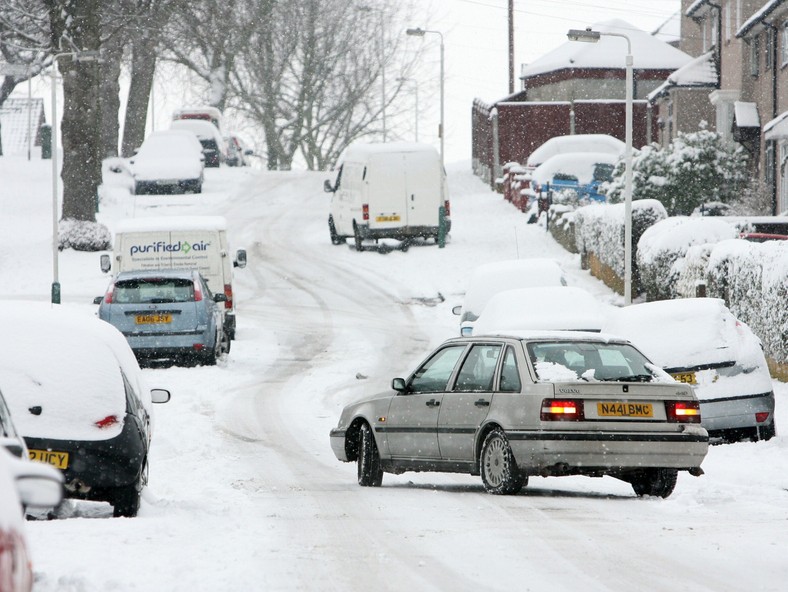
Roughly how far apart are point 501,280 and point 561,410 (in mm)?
12752

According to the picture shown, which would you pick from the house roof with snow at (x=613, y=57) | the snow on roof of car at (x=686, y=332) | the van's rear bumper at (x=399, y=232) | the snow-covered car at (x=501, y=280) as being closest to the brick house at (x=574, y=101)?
the house roof with snow at (x=613, y=57)

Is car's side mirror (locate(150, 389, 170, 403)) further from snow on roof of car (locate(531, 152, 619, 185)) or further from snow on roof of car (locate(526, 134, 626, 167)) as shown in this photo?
snow on roof of car (locate(526, 134, 626, 167))

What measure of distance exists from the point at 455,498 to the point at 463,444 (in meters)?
0.65

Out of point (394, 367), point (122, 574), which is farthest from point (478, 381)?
point (394, 367)

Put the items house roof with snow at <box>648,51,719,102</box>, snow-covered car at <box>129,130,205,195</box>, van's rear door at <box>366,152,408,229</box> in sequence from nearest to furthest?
van's rear door at <box>366,152,408,229</box>, house roof with snow at <box>648,51,719,102</box>, snow-covered car at <box>129,130,205,195</box>

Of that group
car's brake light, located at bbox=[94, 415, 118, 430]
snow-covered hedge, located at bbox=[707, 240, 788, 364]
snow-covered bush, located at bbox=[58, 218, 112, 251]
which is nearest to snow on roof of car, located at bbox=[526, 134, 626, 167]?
snow-covered bush, located at bbox=[58, 218, 112, 251]

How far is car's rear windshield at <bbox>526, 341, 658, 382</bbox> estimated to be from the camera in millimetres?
11555

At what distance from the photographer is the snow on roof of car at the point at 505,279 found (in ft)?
78.0

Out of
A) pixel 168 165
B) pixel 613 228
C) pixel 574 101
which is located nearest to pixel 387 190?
pixel 613 228

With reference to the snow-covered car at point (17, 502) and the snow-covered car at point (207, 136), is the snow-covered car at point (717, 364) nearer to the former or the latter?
the snow-covered car at point (17, 502)

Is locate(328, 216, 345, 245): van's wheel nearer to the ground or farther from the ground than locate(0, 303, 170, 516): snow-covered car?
farther from the ground

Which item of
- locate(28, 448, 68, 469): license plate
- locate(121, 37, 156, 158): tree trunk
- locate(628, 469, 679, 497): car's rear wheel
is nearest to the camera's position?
locate(28, 448, 68, 469): license plate

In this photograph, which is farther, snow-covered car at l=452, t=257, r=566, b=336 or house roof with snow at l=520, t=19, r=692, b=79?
house roof with snow at l=520, t=19, r=692, b=79

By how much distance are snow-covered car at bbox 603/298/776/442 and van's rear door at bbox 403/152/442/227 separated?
915 inches
